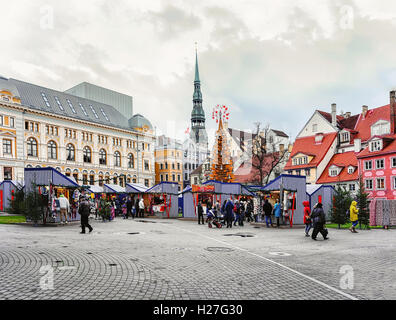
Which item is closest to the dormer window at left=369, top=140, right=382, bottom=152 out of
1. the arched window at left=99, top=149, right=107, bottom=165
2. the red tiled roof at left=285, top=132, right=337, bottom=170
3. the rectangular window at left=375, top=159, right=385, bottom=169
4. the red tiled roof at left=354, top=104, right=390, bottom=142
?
the rectangular window at left=375, top=159, right=385, bottom=169

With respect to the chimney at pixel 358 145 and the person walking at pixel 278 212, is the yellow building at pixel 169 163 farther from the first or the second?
the person walking at pixel 278 212

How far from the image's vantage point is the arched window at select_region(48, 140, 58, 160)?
61.2m

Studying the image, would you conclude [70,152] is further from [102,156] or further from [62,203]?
[62,203]

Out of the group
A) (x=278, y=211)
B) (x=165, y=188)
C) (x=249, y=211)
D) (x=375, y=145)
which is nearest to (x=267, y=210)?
(x=278, y=211)

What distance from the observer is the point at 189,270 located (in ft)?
27.6

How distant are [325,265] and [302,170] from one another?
44.9 meters

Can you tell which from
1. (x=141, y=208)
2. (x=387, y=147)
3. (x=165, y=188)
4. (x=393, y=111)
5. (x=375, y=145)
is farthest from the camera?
(x=393, y=111)

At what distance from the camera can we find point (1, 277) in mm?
7293

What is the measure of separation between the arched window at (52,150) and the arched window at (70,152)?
2.41 metres

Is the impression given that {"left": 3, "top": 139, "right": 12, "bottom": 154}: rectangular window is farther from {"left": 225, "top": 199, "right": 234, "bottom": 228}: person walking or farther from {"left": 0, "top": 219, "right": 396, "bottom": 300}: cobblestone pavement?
{"left": 0, "top": 219, "right": 396, "bottom": 300}: cobblestone pavement

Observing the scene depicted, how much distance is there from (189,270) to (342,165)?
1750 inches

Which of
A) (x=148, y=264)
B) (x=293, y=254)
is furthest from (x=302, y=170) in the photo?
(x=148, y=264)

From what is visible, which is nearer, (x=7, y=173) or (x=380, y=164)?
(x=380, y=164)
